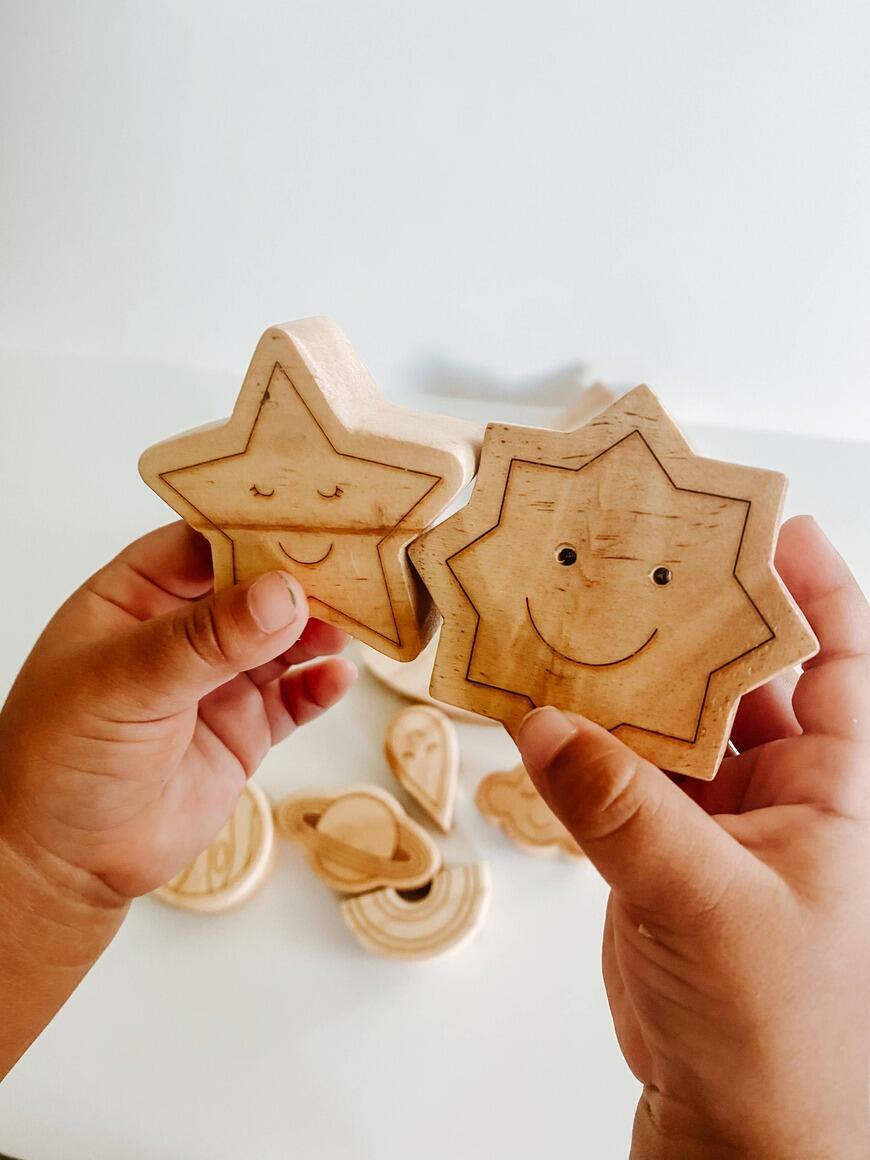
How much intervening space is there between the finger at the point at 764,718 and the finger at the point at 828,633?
7 cm

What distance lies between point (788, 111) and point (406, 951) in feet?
3.28

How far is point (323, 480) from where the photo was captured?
66 centimetres

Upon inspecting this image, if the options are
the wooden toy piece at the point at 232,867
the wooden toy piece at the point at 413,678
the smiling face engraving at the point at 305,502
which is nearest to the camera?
the smiling face engraving at the point at 305,502

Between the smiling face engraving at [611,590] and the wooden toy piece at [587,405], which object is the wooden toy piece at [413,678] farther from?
the smiling face engraving at [611,590]

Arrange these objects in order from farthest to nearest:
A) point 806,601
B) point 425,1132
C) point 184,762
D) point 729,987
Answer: point 425,1132, point 184,762, point 806,601, point 729,987

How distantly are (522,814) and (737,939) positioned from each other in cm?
54

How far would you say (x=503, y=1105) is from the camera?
99 cm

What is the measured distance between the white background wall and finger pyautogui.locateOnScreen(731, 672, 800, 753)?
1.84 ft

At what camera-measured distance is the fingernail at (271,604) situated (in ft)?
2.07

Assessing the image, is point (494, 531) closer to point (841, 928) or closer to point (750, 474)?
point (750, 474)

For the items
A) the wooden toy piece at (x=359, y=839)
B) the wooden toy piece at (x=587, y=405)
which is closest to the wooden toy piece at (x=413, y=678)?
the wooden toy piece at (x=359, y=839)

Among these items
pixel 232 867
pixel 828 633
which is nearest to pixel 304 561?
pixel 828 633

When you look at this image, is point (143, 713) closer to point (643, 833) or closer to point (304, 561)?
point (304, 561)

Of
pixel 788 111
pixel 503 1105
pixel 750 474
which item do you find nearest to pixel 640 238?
pixel 788 111
